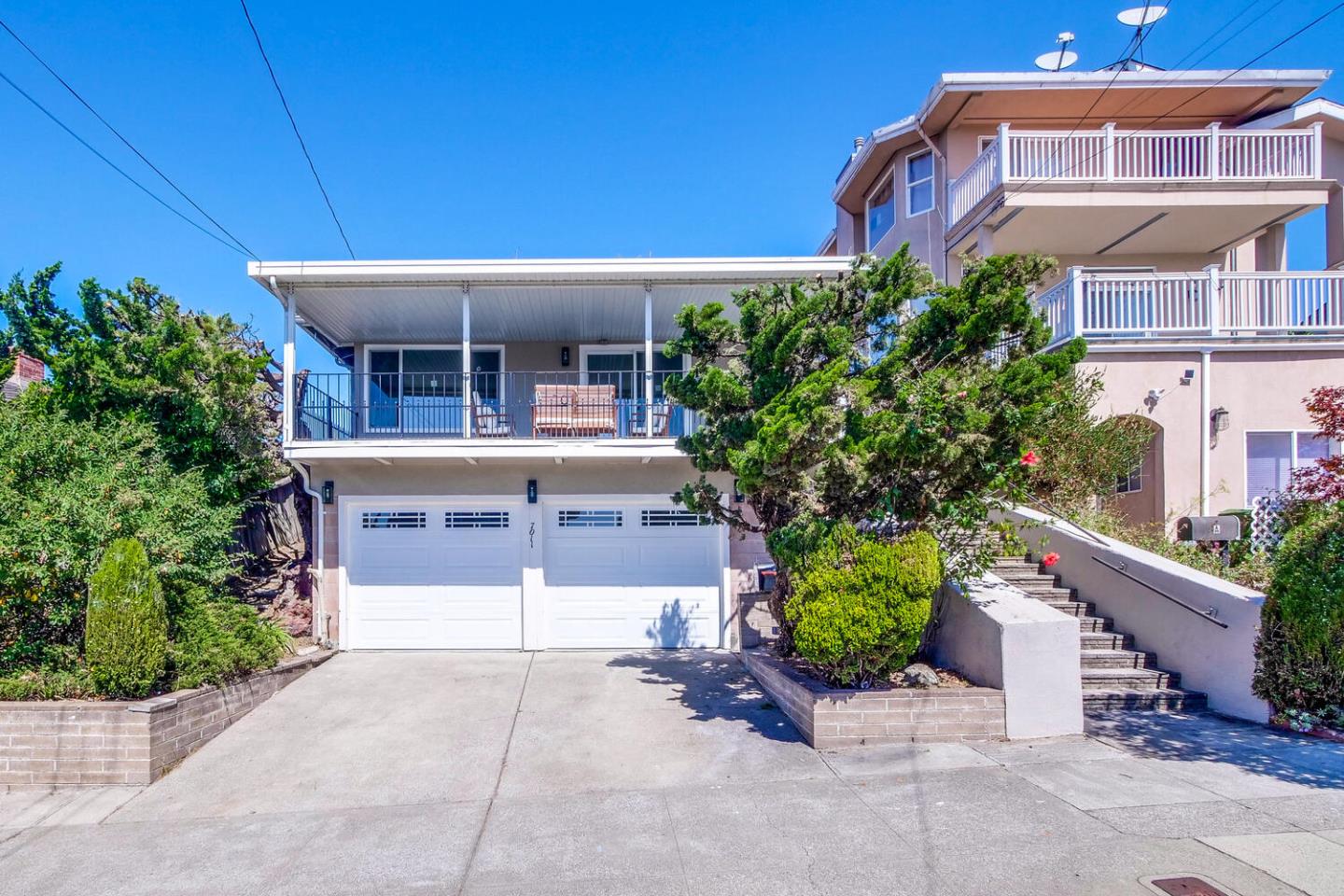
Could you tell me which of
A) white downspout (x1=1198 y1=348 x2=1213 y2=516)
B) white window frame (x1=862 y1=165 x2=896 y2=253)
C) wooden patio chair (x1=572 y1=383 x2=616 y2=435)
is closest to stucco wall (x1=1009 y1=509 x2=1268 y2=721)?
white downspout (x1=1198 y1=348 x2=1213 y2=516)

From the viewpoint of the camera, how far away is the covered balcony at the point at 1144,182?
11.5 meters

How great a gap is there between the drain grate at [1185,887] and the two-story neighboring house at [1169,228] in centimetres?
776

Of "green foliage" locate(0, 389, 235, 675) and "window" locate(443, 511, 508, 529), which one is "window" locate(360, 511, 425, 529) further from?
"green foliage" locate(0, 389, 235, 675)

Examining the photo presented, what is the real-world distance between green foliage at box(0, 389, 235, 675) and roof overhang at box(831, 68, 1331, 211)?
1283cm

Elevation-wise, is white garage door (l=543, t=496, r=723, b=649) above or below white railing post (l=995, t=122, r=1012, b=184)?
below

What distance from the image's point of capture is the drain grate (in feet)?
11.9

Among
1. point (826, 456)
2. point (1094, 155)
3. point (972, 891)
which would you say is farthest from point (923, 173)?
point (972, 891)

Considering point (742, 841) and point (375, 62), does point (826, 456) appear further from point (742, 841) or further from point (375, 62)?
point (375, 62)

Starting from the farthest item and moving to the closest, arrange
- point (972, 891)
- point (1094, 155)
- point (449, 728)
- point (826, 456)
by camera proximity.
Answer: point (1094, 155)
point (449, 728)
point (826, 456)
point (972, 891)

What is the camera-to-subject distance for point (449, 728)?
6824 millimetres

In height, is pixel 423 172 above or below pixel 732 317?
above

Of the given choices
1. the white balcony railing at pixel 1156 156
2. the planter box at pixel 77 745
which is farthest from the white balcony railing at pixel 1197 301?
the planter box at pixel 77 745

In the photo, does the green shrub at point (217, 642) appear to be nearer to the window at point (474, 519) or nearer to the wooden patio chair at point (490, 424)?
the window at point (474, 519)

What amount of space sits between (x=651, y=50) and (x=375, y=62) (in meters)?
4.16
